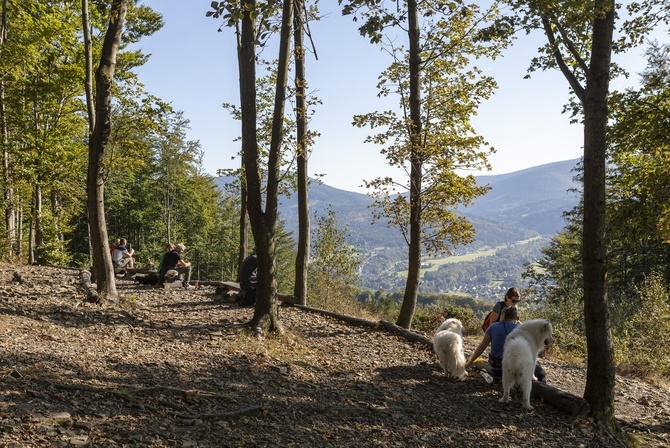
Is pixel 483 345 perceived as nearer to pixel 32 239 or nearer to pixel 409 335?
pixel 409 335

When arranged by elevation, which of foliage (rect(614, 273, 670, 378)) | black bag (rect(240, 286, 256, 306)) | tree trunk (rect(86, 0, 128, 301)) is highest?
tree trunk (rect(86, 0, 128, 301))

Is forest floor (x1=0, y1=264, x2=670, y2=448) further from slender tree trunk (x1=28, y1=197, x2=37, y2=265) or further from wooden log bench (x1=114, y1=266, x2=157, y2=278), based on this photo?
slender tree trunk (x1=28, y1=197, x2=37, y2=265)

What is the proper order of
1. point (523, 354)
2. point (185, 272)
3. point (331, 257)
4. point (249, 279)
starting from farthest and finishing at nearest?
point (331, 257)
point (185, 272)
point (249, 279)
point (523, 354)

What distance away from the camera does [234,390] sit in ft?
20.1

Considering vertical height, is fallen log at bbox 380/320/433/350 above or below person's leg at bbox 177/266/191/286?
below

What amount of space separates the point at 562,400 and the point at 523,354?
110 centimetres

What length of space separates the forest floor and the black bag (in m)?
1.09

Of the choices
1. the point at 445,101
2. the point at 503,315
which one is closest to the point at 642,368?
the point at 503,315

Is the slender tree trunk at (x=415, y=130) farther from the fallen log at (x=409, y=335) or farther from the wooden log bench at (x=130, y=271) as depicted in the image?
the wooden log bench at (x=130, y=271)

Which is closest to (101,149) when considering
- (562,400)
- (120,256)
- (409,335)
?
(120,256)

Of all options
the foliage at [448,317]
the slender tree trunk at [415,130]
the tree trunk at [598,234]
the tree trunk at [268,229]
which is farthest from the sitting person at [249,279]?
the tree trunk at [598,234]

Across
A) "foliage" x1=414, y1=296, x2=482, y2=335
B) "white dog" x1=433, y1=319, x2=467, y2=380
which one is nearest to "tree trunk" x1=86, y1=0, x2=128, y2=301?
"white dog" x1=433, y1=319, x2=467, y2=380

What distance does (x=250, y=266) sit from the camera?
12.1 m

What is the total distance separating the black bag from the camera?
1211 cm
